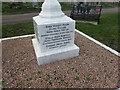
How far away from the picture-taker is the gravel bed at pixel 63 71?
2756 mm

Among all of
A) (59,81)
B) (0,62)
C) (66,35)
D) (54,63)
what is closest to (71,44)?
(66,35)

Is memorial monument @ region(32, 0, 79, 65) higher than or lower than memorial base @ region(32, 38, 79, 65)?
higher

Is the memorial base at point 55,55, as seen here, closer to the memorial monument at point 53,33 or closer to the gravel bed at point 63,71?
the memorial monument at point 53,33

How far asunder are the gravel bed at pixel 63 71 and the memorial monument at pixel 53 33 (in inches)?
10.5

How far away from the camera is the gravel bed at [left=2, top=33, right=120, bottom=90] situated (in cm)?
276

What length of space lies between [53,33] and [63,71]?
1.21 meters

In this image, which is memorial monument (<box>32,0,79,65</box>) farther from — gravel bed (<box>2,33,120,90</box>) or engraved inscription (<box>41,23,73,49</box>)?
gravel bed (<box>2,33,120,90</box>)

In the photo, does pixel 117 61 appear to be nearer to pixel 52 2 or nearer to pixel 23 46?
pixel 52 2

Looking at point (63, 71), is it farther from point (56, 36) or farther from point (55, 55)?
point (56, 36)

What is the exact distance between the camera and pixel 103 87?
266 cm

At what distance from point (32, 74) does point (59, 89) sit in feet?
3.01

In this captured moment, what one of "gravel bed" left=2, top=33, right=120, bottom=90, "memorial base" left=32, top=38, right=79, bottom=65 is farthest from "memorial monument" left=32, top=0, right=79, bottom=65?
"gravel bed" left=2, top=33, right=120, bottom=90

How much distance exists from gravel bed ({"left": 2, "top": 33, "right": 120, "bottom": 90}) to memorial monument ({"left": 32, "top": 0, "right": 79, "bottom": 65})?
27 cm

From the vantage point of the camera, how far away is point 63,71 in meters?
3.15
